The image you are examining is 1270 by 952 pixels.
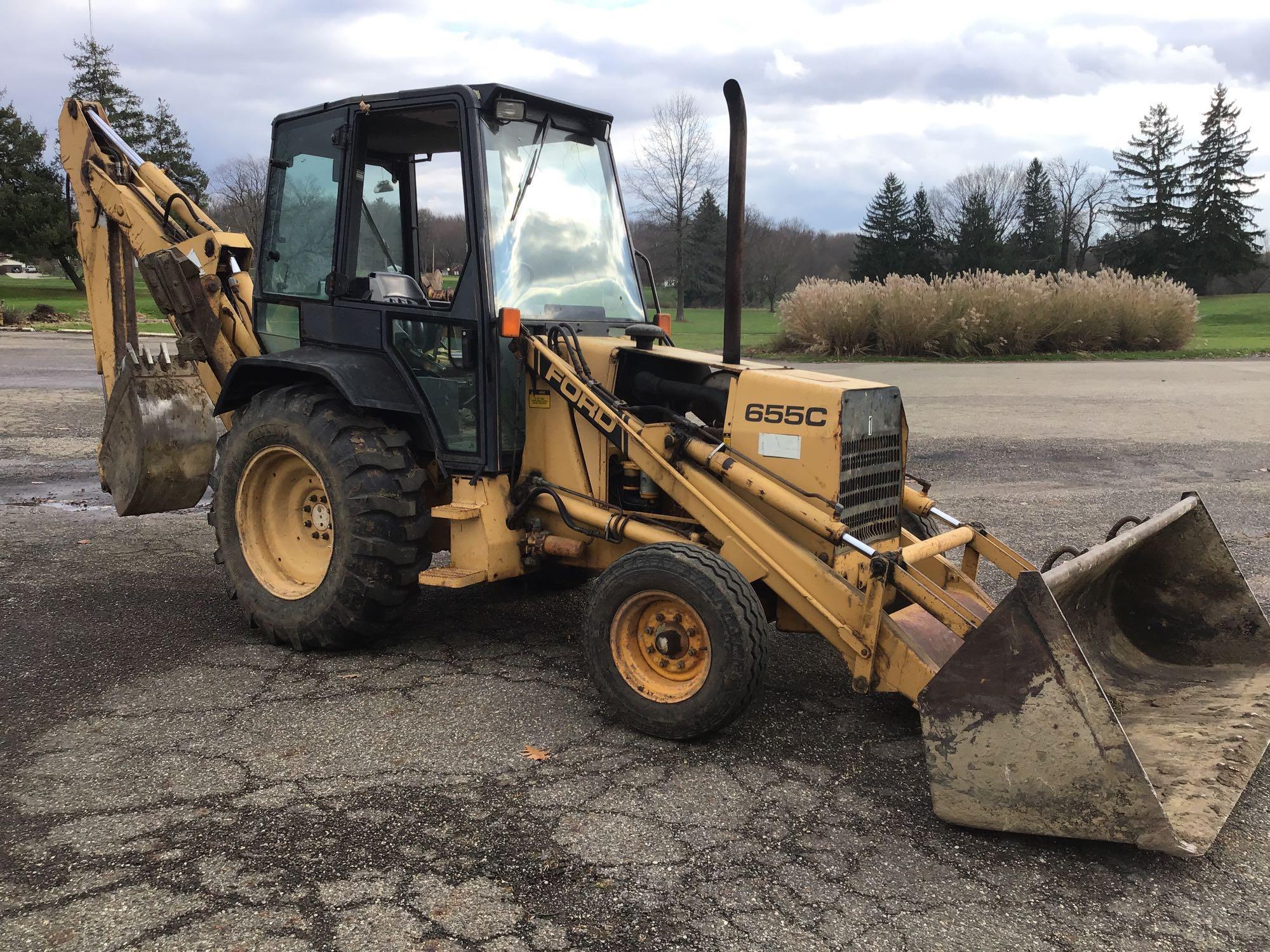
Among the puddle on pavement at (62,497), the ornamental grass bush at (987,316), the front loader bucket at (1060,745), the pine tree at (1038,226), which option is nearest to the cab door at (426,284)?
the front loader bucket at (1060,745)

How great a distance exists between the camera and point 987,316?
77.4 ft

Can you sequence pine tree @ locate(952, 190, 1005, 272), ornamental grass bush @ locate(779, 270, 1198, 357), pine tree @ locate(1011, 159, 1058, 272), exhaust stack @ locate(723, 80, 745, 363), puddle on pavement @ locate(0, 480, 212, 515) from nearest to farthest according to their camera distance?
exhaust stack @ locate(723, 80, 745, 363), puddle on pavement @ locate(0, 480, 212, 515), ornamental grass bush @ locate(779, 270, 1198, 357), pine tree @ locate(952, 190, 1005, 272), pine tree @ locate(1011, 159, 1058, 272)

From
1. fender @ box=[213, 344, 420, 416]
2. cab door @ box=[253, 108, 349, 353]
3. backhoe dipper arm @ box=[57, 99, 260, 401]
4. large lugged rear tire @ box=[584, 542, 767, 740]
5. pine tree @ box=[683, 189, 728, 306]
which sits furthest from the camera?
pine tree @ box=[683, 189, 728, 306]

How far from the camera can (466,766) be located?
3883mm

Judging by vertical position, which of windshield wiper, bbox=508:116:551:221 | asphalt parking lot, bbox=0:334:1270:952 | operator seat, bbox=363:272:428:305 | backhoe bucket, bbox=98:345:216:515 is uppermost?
windshield wiper, bbox=508:116:551:221

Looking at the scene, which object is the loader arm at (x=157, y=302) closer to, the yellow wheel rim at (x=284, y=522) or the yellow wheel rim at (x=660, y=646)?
the yellow wheel rim at (x=284, y=522)

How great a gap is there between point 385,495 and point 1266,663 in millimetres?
3999

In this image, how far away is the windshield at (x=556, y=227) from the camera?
488cm

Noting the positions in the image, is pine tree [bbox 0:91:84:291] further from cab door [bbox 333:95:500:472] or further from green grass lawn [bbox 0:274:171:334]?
cab door [bbox 333:95:500:472]

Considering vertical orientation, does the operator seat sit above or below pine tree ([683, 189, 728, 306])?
→ below

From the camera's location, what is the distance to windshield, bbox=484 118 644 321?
4.88m

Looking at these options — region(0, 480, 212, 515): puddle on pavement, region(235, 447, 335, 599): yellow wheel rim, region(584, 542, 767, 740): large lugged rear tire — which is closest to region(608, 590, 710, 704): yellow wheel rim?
region(584, 542, 767, 740): large lugged rear tire

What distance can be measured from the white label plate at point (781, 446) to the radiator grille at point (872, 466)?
7.3 inches

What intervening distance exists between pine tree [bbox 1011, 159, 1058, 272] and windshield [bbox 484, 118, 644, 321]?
66224 millimetres
